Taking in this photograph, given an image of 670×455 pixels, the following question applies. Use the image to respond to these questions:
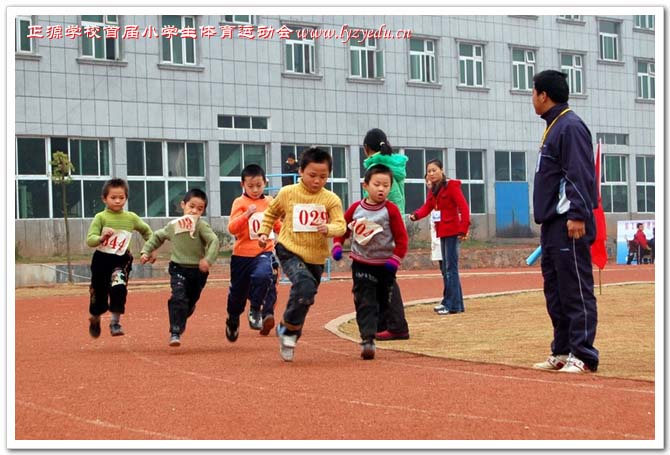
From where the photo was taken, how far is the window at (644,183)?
48.3 m

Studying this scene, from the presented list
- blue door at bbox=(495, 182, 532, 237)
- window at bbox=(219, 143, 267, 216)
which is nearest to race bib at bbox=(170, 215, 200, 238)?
window at bbox=(219, 143, 267, 216)

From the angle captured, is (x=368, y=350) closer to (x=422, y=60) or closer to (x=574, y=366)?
(x=574, y=366)

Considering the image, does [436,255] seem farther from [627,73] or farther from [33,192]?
[627,73]

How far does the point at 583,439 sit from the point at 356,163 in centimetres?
3385

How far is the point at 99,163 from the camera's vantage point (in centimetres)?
3522

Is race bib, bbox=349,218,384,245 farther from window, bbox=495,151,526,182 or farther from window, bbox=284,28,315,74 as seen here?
window, bbox=495,151,526,182

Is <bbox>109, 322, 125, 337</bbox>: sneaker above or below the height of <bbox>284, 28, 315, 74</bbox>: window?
below

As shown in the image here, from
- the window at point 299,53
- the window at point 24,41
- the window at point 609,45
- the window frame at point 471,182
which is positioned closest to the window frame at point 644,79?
the window at point 609,45

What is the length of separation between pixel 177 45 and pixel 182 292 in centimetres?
2421

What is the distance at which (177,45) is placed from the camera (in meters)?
35.7

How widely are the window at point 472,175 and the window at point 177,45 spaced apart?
1094 centimetres

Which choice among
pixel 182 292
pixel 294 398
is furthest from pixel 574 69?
pixel 294 398

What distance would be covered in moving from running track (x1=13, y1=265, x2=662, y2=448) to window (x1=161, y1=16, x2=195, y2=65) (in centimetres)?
2328

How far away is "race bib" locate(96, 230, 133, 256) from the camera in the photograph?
42.3 feet
